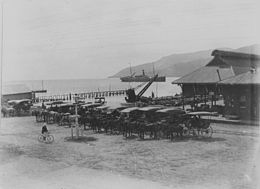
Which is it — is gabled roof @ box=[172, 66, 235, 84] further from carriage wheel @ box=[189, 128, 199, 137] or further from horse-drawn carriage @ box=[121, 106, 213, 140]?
carriage wheel @ box=[189, 128, 199, 137]

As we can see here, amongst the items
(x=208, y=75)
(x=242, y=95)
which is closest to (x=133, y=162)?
(x=242, y=95)

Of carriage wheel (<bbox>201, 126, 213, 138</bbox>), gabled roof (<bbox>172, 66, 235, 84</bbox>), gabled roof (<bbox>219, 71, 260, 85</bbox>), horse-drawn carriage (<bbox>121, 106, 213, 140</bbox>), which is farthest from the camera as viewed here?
gabled roof (<bbox>172, 66, 235, 84</bbox>)

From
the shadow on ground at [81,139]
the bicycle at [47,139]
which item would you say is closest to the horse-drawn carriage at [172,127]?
the shadow on ground at [81,139]

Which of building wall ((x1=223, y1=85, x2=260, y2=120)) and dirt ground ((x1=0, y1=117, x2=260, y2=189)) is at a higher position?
building wall ((x1=223, y1=85, x2=260, y2=120))

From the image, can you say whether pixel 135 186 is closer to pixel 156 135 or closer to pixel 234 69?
pixel 156 135

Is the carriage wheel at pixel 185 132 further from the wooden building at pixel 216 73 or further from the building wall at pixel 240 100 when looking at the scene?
the wooden building at pixel 216 73

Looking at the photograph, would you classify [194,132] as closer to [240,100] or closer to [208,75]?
[240,100]

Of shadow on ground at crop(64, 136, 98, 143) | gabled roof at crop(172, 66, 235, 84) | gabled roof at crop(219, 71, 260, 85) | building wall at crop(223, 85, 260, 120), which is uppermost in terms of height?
gabled roof at crop(172, 66, 235, 84)

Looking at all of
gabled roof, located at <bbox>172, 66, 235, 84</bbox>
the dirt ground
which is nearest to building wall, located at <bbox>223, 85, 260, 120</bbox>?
the dirt ground
